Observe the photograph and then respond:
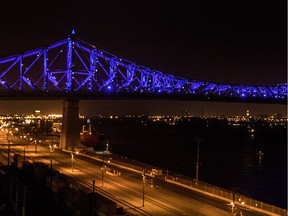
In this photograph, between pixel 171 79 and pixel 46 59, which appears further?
pixel 171 79

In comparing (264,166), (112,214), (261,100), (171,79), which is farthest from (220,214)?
(261,100)

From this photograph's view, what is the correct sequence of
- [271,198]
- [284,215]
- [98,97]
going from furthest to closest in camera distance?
[98,97] < [271,198] < [284,215]

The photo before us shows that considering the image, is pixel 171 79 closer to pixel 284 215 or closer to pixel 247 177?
pixel 247 177

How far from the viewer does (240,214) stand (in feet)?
111

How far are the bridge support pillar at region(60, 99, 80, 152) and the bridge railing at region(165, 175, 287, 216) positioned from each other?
44.8 meters

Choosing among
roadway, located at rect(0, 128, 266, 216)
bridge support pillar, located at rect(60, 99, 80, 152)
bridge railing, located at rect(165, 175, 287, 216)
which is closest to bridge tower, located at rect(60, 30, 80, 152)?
bridge support pillar, located at rect(60, 99, 80, 152)

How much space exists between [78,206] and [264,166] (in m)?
55.7

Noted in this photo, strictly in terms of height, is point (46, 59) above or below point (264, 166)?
above

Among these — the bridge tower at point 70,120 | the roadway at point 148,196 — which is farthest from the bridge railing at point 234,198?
the bridge tower at point 70,120

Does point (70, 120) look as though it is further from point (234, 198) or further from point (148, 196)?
point (234, 198)

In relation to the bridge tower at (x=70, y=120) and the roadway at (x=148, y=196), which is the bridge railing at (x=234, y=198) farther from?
the bridge tower at (x=70, y=120)

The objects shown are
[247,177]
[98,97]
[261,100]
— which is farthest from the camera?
[261,100]

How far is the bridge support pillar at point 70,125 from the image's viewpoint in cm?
9138

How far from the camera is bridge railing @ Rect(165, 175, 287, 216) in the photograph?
1371 inches
